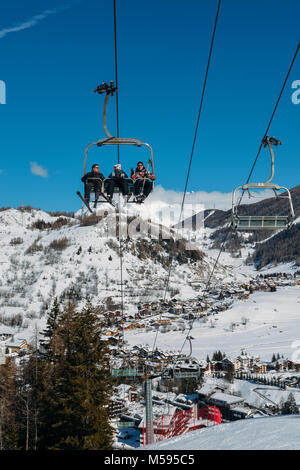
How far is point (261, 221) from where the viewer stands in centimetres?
673

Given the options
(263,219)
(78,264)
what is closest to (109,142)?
(263,219)

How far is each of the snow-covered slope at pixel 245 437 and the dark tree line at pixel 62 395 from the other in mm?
3780

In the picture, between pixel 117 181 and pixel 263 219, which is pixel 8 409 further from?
pixel 263 219

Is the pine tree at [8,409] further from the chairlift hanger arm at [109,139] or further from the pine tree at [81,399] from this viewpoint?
the chairlift hanger arm at [109,139]

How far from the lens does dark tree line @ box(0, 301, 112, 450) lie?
40.7 ft

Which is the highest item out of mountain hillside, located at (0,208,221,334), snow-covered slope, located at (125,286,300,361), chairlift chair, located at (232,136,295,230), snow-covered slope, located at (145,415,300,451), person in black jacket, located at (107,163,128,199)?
mountain hillside, located at (0,208,221,334)

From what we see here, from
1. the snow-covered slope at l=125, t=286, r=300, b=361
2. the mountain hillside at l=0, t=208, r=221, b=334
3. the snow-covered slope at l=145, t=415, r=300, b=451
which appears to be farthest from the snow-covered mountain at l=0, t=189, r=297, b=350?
the snow-covered slope at l=145, t=415, r=300, b=451

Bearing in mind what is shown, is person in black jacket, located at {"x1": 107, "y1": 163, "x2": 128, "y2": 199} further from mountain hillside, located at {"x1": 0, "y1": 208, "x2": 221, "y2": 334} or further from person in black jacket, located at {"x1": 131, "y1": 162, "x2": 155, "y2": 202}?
mountain hillside, located at {"x1": 0, "y1": 208, "x2": 221, "y2": 334}

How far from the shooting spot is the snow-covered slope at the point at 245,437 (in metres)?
8.12

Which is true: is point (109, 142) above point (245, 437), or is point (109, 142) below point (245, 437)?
above

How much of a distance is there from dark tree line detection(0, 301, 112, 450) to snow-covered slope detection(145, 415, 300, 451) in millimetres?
3780

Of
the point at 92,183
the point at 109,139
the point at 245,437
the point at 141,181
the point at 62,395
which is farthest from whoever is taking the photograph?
the point at 62,395

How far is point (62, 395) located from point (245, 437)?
6.59m

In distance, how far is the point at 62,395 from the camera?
12.9m
